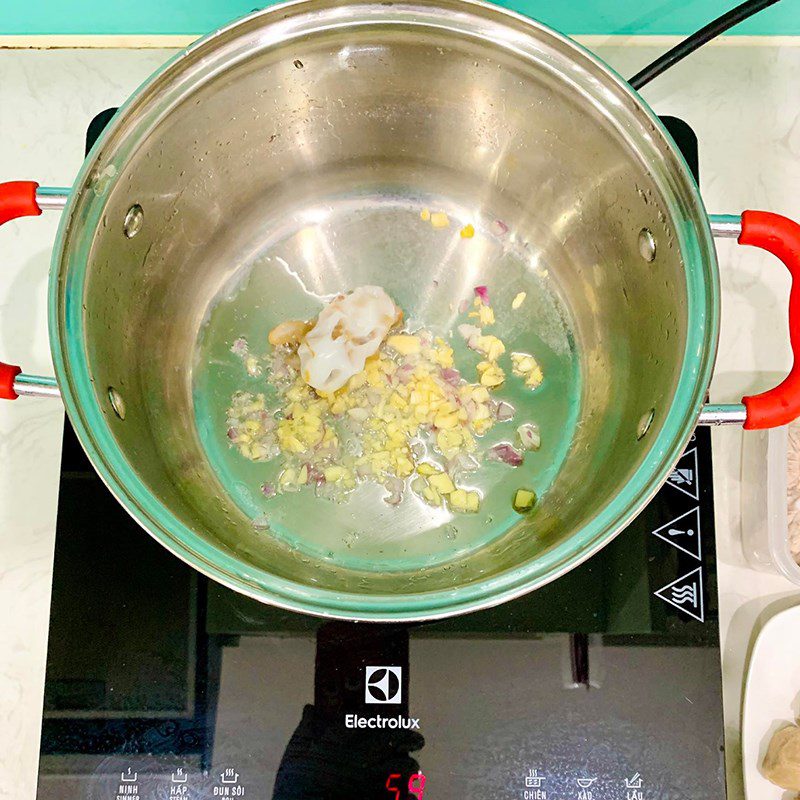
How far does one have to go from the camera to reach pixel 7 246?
2.98ft

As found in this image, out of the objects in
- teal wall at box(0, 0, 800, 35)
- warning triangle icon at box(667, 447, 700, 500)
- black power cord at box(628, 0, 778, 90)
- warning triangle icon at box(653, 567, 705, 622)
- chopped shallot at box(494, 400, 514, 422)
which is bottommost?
warning triangle icon at box(653, 567, 705, 622)

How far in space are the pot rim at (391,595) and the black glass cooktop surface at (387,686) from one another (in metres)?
0.18

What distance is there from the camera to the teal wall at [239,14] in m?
0.89

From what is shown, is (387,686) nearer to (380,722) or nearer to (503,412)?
(380,722)

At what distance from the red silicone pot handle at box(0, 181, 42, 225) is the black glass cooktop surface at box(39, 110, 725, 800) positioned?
313mm

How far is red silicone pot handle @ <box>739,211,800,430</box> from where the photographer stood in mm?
639

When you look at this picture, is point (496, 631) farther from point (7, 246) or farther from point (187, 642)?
point (7, 246)

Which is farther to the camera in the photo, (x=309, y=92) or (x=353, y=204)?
(x=353, y=204)

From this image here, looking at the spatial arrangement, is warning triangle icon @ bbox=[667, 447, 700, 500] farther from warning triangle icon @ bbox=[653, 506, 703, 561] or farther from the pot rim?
the pot rim

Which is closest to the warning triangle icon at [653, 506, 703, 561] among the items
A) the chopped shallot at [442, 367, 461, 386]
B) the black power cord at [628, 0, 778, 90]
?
the chopped shallot at [442, 367, 461, 386]

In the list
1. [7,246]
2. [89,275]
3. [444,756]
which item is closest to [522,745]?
[444,756]

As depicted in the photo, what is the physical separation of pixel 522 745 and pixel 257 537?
34 cm

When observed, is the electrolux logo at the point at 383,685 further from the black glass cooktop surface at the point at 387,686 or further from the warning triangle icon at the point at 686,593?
the warning triangle icon at the point at 686,593

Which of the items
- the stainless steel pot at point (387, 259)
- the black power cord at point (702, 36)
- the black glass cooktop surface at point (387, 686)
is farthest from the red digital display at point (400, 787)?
the black power cord at point (702, 36)
